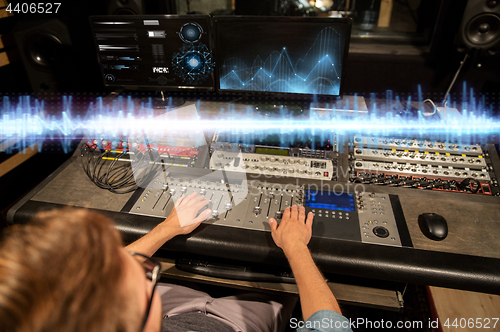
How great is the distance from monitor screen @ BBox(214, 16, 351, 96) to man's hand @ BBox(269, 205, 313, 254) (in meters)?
0.65

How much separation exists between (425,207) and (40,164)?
2.48 metres

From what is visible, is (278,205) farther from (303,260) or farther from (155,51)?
(155,51)

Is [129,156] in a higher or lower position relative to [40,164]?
higher

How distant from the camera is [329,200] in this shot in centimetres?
124

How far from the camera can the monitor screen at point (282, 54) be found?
4.34 feet

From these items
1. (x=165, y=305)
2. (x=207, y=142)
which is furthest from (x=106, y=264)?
(x=207, y=142)

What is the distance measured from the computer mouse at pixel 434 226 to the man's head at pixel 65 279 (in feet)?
3.38

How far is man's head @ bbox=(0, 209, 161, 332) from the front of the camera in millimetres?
379

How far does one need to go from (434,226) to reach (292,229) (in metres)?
0.52

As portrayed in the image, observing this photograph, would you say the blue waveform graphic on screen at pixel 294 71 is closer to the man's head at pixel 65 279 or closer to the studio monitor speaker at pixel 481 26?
the studio monitor speaker at pixel 481 26

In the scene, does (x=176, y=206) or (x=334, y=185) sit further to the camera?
(x=334, y=185)

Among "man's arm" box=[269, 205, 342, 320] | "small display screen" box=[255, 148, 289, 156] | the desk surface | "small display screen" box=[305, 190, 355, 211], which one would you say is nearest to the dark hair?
"man's arm" box=[269, 205, 342, 320]

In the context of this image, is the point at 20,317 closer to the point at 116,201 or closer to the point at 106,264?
the point at 106,264

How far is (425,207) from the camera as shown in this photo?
1199 mm
